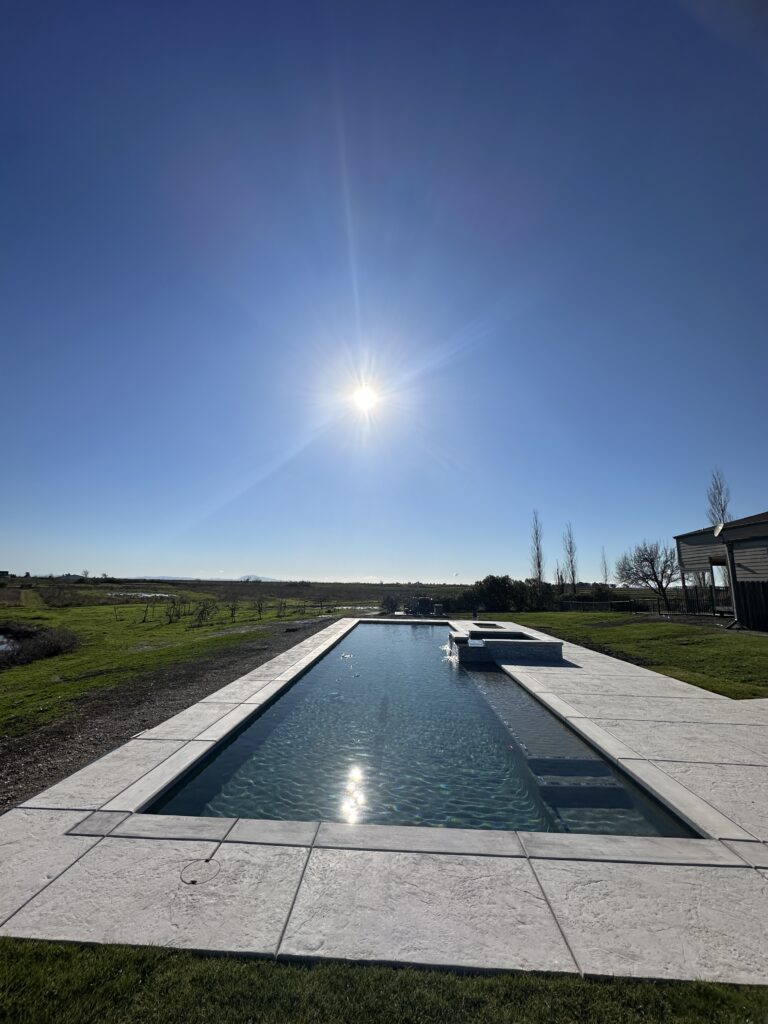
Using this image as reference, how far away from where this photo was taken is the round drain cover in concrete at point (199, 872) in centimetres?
357

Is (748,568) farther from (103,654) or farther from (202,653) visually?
(103,654)

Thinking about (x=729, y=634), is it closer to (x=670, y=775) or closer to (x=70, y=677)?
(x=670, y=775)

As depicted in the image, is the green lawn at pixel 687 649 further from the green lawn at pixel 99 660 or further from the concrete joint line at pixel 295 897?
the green lawn at pixel 99 660

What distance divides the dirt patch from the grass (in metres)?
3.11

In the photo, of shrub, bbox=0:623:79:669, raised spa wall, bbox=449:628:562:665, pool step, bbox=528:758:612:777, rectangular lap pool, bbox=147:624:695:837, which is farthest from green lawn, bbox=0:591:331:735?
pool step, bbox=528:758:612:777

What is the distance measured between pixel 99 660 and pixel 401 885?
13.9 meters

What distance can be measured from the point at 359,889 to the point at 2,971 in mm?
2306

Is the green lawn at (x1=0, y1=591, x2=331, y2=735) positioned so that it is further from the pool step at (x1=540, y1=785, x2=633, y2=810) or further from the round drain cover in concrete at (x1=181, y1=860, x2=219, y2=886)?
the pool step at (x1=540, y1=785, x2=633, y2=810)

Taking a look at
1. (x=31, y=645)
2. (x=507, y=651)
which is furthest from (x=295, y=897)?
(x=31, y=645)

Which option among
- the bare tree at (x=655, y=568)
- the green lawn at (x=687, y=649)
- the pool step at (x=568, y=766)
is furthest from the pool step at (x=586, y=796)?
the bare tree at (x=655, y=568)

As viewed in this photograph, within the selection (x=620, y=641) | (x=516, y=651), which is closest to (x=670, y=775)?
(x=516, y=651)

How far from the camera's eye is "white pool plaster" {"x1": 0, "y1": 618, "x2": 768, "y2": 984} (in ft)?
9.57

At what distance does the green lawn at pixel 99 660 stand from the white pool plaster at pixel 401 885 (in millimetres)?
4645

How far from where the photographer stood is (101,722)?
7.64m
